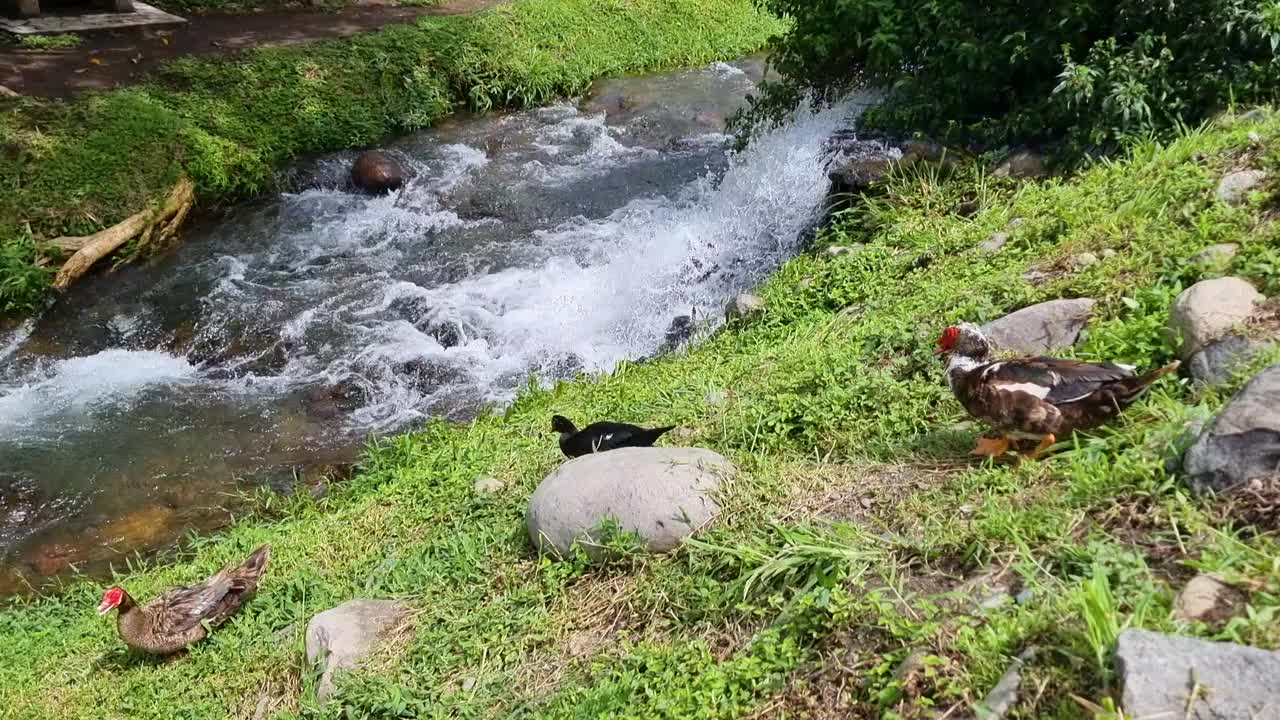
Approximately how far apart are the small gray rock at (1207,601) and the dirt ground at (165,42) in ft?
46.3

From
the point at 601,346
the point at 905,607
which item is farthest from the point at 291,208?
the point at 905,607

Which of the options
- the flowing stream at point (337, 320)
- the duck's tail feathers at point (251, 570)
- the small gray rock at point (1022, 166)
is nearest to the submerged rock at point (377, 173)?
the flowing stream at point (337, 320)

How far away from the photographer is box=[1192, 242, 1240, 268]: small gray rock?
5.02 m

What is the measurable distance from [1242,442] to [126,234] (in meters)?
11.5

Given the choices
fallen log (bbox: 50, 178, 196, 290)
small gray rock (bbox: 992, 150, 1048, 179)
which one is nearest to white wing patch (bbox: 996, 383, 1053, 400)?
small gray rock (bbox: 992, 150, 1048, 179)

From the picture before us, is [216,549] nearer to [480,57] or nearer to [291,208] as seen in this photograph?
[291,208]

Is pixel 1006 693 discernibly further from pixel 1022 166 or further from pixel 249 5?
pixel 249 5

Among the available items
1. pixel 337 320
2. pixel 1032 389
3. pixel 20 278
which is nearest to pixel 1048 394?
pixel 1032 389

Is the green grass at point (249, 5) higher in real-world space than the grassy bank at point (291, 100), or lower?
higher

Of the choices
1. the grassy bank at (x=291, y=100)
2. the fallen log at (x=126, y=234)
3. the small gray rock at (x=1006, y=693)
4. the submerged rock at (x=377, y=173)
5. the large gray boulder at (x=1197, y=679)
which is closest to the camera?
the large gray boulder at (x=1197, y=679)

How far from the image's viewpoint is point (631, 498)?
4.55 meters

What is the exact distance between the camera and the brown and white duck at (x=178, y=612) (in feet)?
18.1

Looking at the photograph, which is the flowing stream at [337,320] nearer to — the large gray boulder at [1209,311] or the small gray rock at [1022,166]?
the small gray rock at [1022,166]

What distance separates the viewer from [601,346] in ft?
32.2
